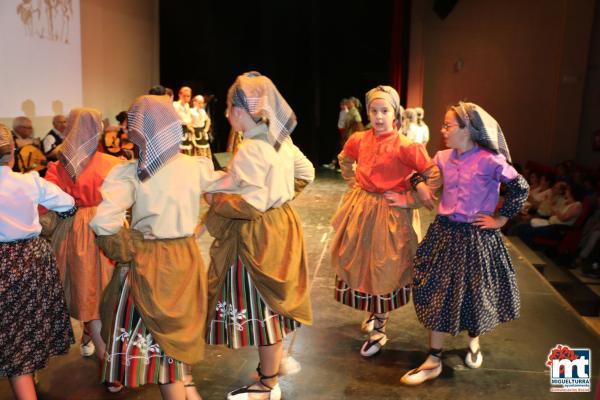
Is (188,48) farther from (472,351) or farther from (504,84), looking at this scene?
(472,351)

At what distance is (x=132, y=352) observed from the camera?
204cm

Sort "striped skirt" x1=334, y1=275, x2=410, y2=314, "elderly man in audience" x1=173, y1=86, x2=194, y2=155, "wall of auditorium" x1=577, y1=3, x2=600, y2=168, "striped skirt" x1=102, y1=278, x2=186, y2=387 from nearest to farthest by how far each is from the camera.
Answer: "striped skirt" x1=102, y1=278, x2=186, y2=387
"striped skirt" x1=334, y1=275, x2=410, y2=314
"elderly man in audience" x1=173, y1=86, x2=194, y2=155
"wall of auditorium" x1=577, y1=3, x2=600, y2=168

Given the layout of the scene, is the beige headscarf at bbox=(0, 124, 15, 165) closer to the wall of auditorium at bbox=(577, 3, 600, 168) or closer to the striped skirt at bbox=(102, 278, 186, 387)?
the striped skirt at bbox=(102, 278, 186, 387)

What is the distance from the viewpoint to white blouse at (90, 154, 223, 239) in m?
1.92

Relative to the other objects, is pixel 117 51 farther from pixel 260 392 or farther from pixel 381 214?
pixel 260 392

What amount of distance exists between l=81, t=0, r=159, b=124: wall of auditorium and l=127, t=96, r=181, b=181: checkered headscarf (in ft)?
20.0

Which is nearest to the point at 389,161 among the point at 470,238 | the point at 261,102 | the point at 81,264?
the point at 470,238

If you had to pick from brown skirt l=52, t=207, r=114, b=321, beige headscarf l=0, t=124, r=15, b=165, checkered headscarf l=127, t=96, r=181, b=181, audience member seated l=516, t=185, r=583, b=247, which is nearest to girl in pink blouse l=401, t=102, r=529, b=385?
checkered headscarf l=127, t=96, r=181, b=181

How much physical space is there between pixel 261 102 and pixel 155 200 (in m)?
0.58

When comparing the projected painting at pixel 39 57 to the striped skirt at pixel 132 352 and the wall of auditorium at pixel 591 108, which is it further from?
the wall of auditorium at pixel 591 108

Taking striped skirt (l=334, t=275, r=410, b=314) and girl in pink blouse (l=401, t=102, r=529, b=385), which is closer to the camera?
girl in pink blouse (l=401, t=102, r=529, b=385)

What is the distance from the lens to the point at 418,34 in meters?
11.2

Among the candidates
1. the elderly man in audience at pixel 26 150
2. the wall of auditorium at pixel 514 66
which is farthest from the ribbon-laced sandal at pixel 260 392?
the wall of auditorium at pixel 514 66

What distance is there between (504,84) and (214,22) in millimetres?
5575
